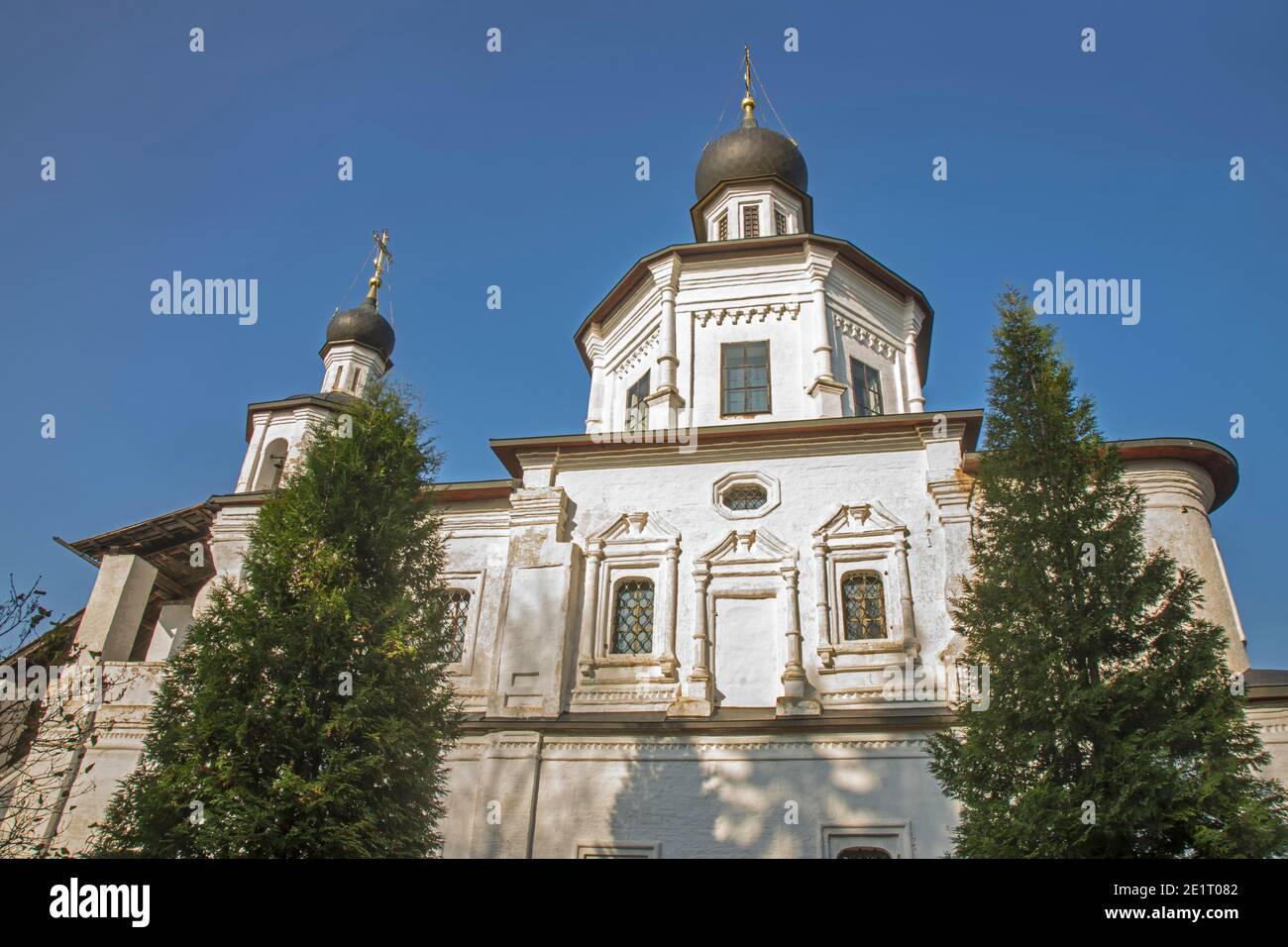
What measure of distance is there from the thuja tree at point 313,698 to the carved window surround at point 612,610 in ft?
11.3

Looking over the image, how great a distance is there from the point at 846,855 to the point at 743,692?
9.10ft

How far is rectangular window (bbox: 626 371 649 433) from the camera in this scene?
18438mm

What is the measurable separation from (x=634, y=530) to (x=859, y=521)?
3.73 m

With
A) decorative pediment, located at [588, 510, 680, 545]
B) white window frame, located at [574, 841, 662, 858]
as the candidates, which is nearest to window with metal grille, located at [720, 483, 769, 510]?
decorative pediment, located at [588, 510, 680, 545]

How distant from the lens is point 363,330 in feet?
78.4

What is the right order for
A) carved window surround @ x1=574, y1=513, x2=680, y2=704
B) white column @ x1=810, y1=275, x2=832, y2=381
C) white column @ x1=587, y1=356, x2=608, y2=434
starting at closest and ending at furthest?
1. carved window surround @ x1=574, y1=513, x2=680, y2=704
2. white column @ x1=810, y1=275, x2=832, y2=381
3. white column @ x1=587, y1=356, x2=608, y2=434

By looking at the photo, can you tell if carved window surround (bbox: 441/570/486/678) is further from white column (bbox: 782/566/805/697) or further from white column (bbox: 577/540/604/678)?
white column (bbox: 782/566/805/697)

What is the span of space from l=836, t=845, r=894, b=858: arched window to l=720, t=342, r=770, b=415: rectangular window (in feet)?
26.4

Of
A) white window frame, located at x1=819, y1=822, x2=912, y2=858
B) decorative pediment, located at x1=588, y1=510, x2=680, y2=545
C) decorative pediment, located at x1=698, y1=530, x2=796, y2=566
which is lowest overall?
white window frame, located at x1=819, y1=822, x2=912, y2=858

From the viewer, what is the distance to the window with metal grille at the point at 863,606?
14266mm

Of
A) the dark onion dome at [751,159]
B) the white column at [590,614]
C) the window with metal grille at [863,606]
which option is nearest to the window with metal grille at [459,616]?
the white column at [590,614]

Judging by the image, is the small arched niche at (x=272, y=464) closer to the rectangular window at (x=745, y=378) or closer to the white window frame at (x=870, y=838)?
the rectangular window at (x=745, y=378)
